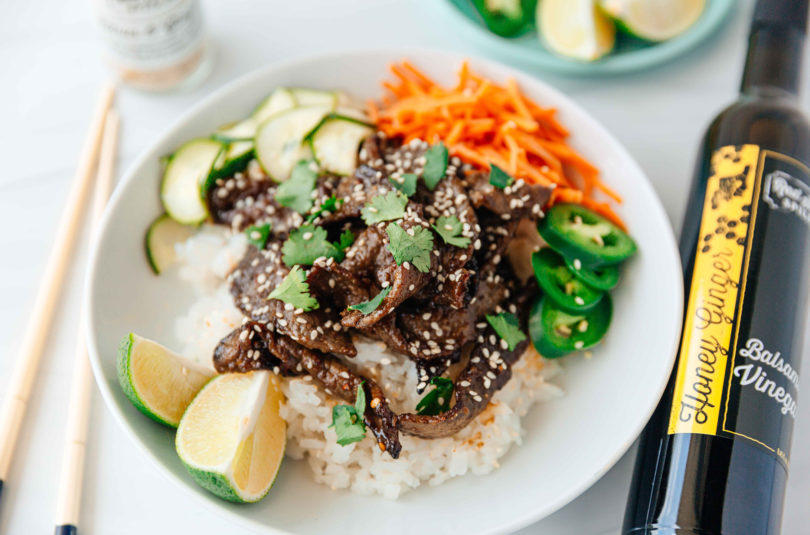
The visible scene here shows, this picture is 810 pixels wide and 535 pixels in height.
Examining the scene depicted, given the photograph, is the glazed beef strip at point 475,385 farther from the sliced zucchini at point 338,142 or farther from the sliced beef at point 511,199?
the sliced zucchini at point 338,142

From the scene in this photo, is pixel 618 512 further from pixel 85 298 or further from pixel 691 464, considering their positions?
pixel 85 298

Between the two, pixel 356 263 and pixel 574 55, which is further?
pixel 574 55

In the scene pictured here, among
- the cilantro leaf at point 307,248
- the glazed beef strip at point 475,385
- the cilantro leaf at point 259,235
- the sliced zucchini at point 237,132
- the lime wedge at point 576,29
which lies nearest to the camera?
the glazed beef strip at point 475,385

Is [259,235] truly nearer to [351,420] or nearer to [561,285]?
[351,420]

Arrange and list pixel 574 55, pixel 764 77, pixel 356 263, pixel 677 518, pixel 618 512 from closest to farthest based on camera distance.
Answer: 1. pixel 677 518
2. pixel 356 263
3. pixel 618 512
4. pixel 764 77
5. pixel 574 55

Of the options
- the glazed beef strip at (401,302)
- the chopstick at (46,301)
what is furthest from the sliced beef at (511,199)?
the chopstick at (46,301)

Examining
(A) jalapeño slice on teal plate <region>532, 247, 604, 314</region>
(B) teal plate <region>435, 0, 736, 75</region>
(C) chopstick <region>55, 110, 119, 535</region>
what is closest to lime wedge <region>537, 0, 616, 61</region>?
(B) teal plate <region>435, 0, 736, 75</region>

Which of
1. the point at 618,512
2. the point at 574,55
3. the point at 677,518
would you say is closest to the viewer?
the point at 677,518

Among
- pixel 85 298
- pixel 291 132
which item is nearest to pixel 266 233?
pixel 291 132
